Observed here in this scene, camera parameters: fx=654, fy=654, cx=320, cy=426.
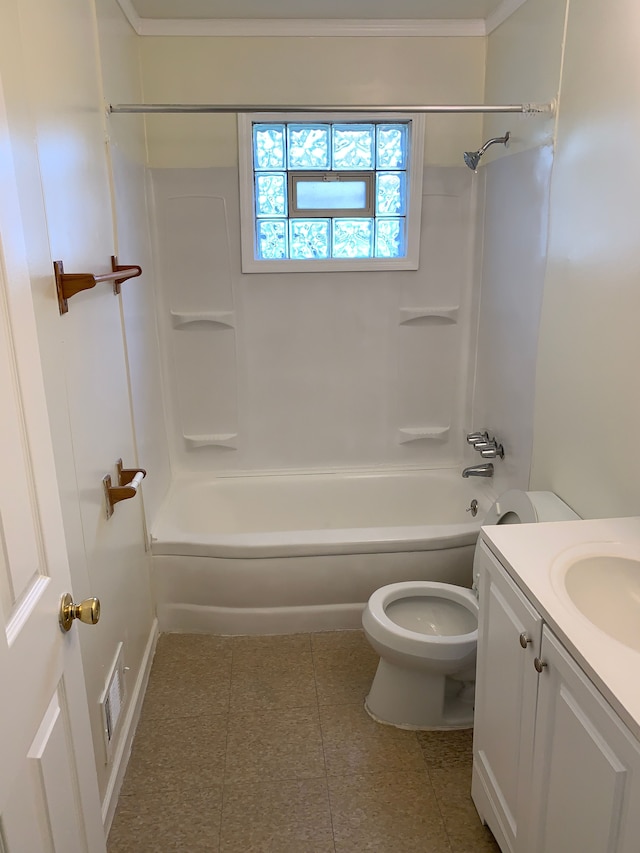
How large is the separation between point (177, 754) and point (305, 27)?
278cm

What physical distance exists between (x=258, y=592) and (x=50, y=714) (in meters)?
1.61

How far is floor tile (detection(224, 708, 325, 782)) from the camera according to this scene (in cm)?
196

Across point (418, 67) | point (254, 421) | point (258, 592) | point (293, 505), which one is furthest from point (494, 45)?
point (258, 592)

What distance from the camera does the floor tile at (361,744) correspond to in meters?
1.99

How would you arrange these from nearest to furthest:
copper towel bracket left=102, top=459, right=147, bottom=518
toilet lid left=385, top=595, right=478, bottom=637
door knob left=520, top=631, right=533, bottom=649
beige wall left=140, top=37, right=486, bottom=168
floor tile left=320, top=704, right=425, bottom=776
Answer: door knob left=520, top=631, right=533, bottom=649, copper towel bracket left=102, top=459, right=147, bottom=518, floor tile left=320, top=704, right=425, bottom=776, toilet lid left=385, top=595, right=478, bottom=637, beige wall left=140, top=37, right=486, bottom=168

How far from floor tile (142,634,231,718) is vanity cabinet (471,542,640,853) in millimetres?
950

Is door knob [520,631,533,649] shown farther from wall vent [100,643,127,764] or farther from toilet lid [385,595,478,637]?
wall vent [100,643,127,764]

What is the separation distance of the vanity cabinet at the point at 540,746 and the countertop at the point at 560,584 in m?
0.03

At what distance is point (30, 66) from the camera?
54.6 inches

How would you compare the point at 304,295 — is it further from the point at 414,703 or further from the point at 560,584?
the point at 560,584

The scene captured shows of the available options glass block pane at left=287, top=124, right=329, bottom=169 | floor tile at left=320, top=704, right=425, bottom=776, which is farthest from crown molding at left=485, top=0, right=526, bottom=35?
floor tile at left=320, top=704, right=425, bottom=776

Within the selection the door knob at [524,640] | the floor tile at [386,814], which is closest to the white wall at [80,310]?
the floor tile at [386,814]

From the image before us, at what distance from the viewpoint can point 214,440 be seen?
3205 mm

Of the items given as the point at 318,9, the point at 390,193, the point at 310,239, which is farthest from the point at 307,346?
the point at 318,9
